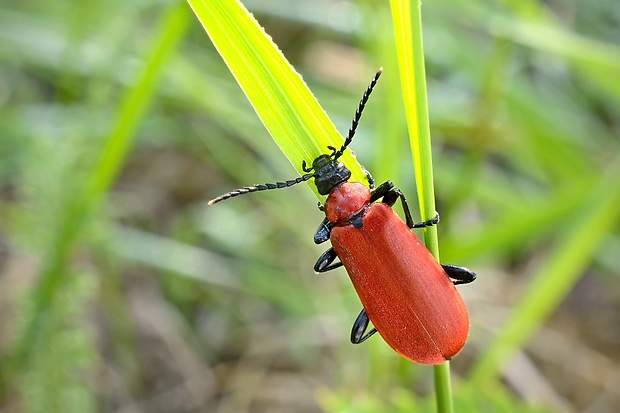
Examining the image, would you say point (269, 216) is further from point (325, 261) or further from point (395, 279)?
point (395, 279)

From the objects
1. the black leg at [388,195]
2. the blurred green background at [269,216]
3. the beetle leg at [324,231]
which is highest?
the black leg at [388,195]

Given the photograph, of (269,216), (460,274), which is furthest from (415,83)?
(269,216)

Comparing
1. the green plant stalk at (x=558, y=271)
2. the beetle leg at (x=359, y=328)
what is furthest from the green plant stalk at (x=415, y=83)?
the green plant stalk at (x=558, y=271)

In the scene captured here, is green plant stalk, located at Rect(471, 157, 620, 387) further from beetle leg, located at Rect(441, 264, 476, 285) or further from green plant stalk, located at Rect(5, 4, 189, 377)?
green plant stalk, located at Rect(5, 4, 189, 377)

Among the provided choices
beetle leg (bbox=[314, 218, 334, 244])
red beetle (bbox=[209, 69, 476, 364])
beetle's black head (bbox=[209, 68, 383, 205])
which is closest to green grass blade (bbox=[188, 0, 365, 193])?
red beetle (bbox=[209, 69, 476, 364])

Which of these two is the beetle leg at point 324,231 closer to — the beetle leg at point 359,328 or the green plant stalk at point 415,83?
the beetle leg at point 359,328

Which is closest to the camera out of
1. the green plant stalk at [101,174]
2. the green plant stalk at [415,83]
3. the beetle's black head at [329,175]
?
the green plant stalk at [415,83]
